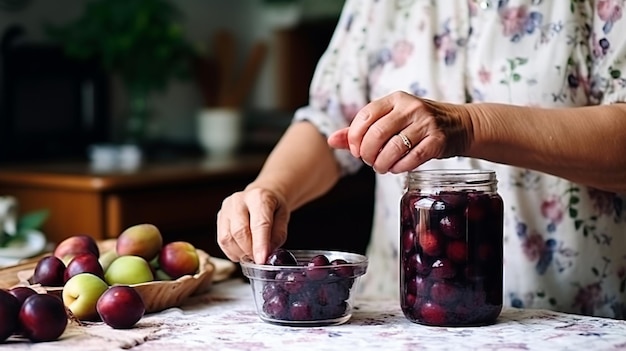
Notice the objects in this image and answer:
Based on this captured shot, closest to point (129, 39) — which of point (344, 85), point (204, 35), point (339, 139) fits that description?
point (204, 35)

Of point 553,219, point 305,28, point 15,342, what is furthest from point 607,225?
point 305,28

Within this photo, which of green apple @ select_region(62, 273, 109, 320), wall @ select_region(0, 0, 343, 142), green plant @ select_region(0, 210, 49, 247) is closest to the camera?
green apple @ select_region(62, 273, 109, 320)

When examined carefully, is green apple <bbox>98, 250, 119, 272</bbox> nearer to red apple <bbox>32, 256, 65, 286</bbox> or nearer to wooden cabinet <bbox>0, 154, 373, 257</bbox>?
red apple <bbox>32, 256, 65, 286</bbox>

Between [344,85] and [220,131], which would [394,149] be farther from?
[220,131]

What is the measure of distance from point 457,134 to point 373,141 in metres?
0.10

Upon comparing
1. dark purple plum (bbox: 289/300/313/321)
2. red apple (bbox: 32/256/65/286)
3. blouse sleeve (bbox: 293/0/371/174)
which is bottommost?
dark purple plum (bbox: 289/300/313/321)

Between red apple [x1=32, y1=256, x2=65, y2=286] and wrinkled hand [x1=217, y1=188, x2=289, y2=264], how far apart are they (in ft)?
0.62

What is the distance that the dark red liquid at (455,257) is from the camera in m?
1.02

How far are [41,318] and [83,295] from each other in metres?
0.10

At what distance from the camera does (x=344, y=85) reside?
1.50 meters

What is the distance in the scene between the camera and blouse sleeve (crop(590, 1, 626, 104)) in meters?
1.24

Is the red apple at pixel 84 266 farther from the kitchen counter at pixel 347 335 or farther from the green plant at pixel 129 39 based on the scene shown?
the green plant at pixel 129 39

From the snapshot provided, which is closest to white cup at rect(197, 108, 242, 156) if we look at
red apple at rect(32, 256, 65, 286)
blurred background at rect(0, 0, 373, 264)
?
blurred background at rect(0, 0, 373, 264)

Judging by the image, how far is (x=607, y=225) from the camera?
53.6 inches
